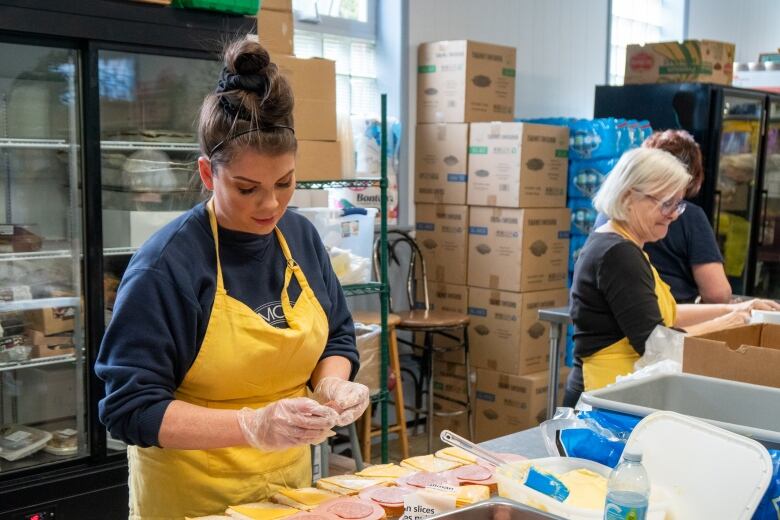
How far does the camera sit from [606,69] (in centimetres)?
638

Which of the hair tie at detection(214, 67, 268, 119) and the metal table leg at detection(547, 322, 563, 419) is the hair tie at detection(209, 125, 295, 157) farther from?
the metal table leg at detection(547, 322, 563, 419)

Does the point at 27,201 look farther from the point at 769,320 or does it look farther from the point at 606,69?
the point at 606,69

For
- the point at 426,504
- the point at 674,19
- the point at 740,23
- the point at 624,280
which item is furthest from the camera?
the point at 740,23

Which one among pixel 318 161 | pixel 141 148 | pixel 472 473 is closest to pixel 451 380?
pixel 318 161

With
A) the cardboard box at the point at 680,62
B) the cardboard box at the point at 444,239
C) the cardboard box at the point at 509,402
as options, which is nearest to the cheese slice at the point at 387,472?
the cardboard box at the point at 509,402

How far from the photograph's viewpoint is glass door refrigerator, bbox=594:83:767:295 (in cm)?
524

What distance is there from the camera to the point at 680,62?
5500mm

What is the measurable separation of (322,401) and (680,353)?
1.17 m

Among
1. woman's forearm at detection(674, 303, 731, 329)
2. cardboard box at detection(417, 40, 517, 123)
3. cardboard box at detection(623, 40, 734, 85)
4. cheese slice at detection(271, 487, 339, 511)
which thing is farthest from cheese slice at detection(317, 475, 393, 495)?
cardboard box at detection(623, 40, 734, 85)

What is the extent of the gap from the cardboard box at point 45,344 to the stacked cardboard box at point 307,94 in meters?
1.14

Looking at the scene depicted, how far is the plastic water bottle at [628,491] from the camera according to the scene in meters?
1.35

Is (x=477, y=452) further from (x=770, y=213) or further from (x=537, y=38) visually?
(x=770, y=213)

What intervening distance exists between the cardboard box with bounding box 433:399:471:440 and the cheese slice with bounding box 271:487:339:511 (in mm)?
3236

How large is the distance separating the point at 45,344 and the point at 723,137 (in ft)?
14.0
